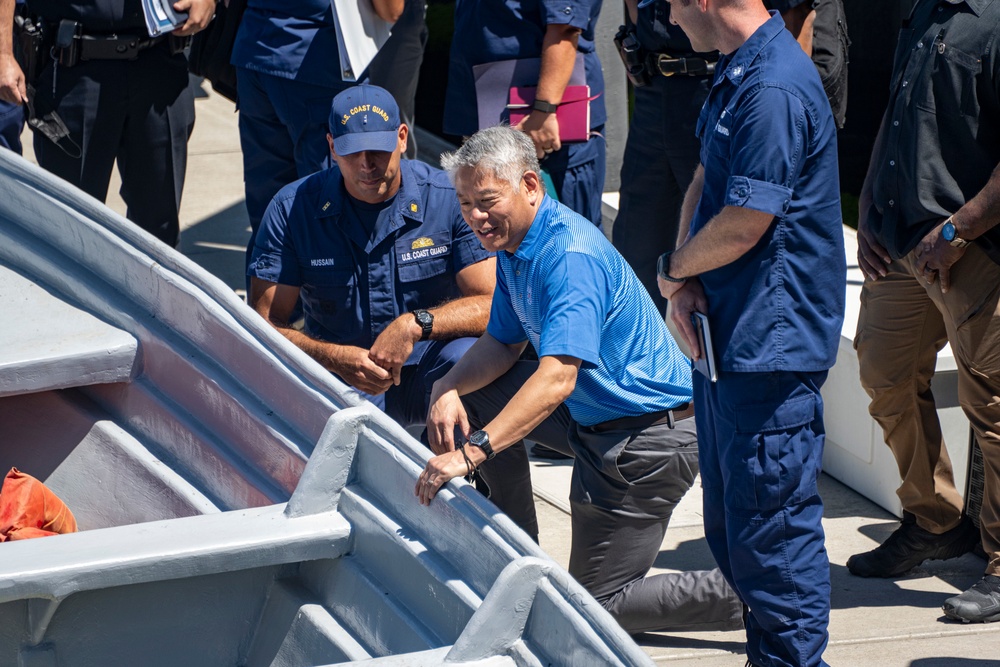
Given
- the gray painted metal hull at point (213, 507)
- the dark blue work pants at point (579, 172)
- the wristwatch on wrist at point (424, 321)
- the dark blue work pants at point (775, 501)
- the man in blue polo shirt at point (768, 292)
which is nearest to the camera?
the gray painted metal hull at point (213, 507)

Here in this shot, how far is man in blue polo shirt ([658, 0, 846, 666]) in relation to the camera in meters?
2.50

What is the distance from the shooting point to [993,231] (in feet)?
9.96

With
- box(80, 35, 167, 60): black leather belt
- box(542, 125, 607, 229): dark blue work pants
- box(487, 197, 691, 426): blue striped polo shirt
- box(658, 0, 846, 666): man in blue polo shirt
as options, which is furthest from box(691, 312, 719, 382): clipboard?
box(80, 35, 167, 60): black leather belt

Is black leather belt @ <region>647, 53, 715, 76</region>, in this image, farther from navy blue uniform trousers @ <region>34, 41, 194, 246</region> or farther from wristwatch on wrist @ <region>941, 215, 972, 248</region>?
navy blue uniform trousers @ <region>34, 41, 194, 246</region>

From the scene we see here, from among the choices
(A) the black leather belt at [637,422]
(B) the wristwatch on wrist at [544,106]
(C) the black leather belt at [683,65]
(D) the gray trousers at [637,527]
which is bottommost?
(D) the gray trousers at [637,527]

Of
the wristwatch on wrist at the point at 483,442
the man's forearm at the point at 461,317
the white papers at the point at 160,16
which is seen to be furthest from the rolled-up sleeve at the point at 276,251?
the wristwatch on wrist at the point at 483,442

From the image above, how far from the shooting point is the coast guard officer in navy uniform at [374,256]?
3.58 metres

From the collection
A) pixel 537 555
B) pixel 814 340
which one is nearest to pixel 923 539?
pixel 814 340

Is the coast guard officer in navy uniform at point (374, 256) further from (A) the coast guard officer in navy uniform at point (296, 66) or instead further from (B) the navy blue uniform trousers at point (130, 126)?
(B) the navy blue uniform trousers at point (130, 126)

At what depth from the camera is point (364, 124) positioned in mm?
3523

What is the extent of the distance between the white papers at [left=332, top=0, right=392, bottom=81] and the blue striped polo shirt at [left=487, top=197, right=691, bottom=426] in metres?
1.42

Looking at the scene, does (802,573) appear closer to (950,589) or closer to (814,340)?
(814,340)

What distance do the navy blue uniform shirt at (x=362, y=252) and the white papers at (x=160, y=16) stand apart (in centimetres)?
107

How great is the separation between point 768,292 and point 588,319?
1.34 ft
